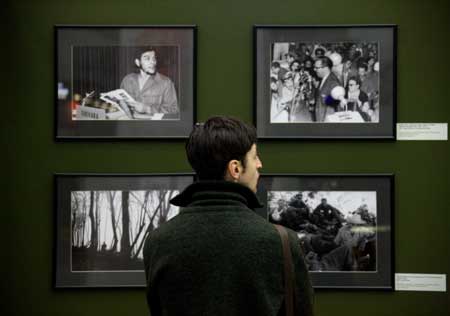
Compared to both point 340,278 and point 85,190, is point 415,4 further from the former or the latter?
point 85,190

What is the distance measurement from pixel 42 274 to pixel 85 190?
0.61 metres

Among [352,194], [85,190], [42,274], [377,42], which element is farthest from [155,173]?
[377,42]

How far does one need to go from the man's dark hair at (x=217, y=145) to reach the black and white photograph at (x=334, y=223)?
1937 millimetres

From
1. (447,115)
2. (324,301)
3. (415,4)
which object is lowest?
(324,301)

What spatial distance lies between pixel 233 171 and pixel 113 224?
2097mm

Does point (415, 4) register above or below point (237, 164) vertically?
above

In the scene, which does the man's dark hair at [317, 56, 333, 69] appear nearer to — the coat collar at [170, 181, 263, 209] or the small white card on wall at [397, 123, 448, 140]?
the small white card on wall at [397, 123, 448, 140]

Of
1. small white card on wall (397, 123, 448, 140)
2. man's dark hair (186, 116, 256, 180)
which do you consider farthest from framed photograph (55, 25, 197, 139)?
man's dark hair (186, 116, 256, 180)

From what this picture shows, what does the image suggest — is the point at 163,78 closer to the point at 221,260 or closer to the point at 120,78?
the point at 120,78

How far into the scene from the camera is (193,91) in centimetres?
377

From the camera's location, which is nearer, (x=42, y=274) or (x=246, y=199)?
(x=246, y=199)

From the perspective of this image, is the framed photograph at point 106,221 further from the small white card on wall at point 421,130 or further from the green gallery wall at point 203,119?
the small white card on wall at point 421,130

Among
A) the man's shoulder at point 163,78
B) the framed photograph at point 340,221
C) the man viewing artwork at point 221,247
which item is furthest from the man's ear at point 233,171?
the man's shoulder at point 163,78

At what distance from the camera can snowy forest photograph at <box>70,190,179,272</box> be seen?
3781 mm
